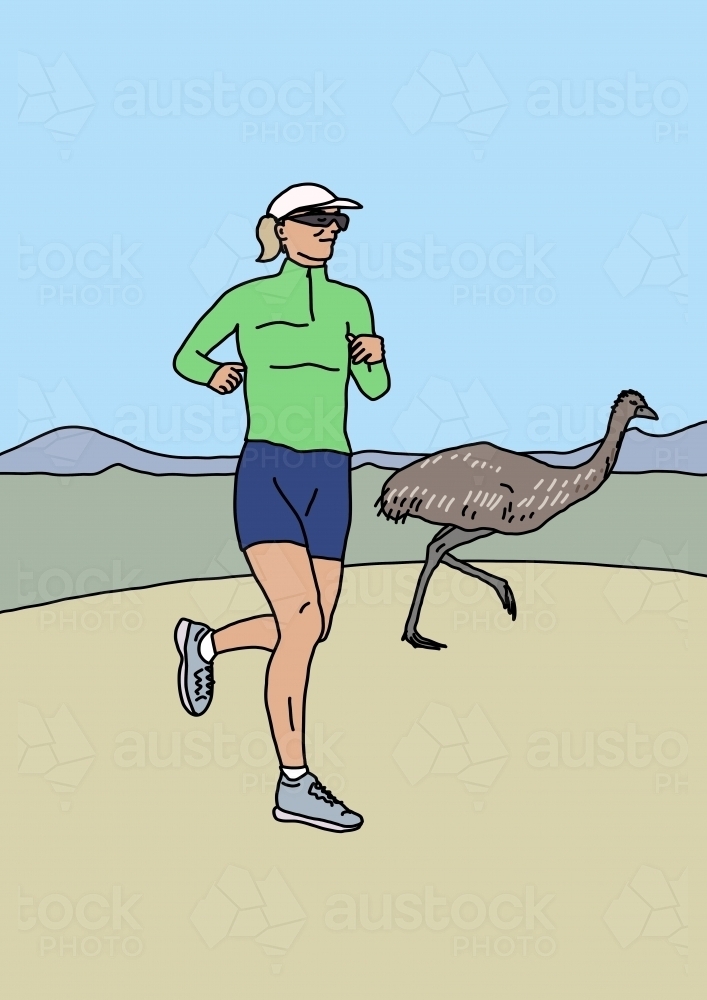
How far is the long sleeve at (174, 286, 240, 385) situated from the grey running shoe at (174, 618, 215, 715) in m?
1.17

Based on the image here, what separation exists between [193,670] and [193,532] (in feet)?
18.6

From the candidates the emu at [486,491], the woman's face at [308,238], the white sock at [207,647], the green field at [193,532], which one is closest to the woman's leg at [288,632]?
the white sock at [207,647]

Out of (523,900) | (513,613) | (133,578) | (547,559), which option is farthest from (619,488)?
(523,900)

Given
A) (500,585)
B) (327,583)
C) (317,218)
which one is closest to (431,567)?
(500,585)

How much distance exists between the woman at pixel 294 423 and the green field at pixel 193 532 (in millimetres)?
5087

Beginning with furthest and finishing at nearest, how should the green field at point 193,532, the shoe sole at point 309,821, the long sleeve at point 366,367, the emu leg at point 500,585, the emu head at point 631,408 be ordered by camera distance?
the green field at point 193,532 → the emu leg at point 500,585 → the emu head at point 631,408 → the long sleeve at point 366,367 → the shoe sole at point 309,821

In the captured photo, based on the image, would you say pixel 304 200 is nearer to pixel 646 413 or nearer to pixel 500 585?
pixel 646 413

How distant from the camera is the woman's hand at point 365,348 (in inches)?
235

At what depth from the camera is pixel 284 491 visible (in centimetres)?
585

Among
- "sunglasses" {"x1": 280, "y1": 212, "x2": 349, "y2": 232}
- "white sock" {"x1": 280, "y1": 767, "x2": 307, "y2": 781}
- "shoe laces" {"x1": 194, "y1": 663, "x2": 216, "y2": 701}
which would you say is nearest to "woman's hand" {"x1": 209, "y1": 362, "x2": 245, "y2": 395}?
"sunglasses" {"x1": 280, "y1": 212, "x2": 349, "y2": 232}

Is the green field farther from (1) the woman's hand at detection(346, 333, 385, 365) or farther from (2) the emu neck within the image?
(1) the woman's hand at detection(346, 333, 385, 365)

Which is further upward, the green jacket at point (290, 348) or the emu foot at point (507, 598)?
the green jacket at point (290, 348)

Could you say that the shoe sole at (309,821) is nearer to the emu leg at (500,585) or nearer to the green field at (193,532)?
the emu leg at (500,585)

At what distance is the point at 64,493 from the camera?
37.8 feet
